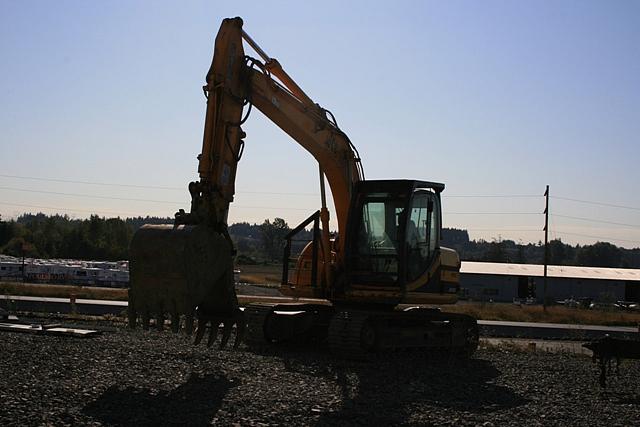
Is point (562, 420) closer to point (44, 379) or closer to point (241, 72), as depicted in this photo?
point (44, 379)

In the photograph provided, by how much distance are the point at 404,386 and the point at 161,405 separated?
413 cm

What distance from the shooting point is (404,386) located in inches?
475

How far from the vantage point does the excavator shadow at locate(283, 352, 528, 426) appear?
31.8ft

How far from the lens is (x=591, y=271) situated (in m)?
71.1

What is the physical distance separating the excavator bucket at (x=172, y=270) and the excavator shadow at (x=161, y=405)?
90 cm

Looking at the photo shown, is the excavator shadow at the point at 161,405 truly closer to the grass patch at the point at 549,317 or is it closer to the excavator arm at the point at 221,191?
the excavator arm at the point at 221,191

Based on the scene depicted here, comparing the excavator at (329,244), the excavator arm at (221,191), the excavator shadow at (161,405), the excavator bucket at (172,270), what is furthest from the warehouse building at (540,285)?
the excavator shadow at (161,405)

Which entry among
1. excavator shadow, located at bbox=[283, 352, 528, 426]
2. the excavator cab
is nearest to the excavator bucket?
excavator shadow, located at bbox=[283, 352, 528, 426]

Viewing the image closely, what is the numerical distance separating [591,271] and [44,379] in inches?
2624

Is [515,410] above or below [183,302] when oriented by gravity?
below

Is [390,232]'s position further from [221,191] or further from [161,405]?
[161,405]

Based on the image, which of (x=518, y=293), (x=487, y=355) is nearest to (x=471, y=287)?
(x=518, y=293)

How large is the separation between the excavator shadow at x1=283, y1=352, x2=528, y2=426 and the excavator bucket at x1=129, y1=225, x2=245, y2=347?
2436 millimetres

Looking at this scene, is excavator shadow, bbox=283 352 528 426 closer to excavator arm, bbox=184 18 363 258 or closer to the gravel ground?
the gravel ground
